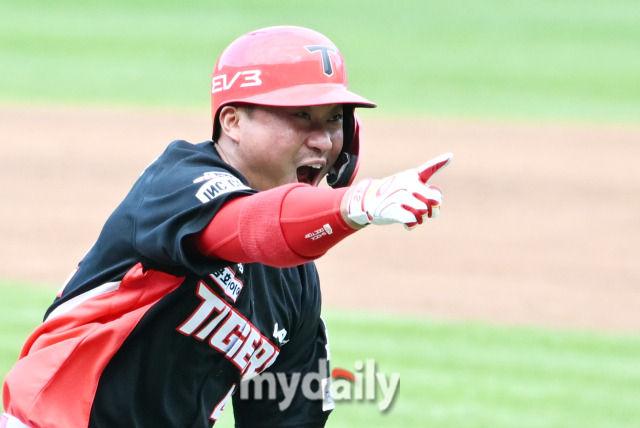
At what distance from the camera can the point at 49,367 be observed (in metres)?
2.86

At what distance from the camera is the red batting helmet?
2846 millimetres

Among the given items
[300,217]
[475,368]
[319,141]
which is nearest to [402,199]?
[300,217]

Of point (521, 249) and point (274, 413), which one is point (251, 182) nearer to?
point (274, 413)

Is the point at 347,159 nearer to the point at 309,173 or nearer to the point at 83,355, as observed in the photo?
the point at 309,173

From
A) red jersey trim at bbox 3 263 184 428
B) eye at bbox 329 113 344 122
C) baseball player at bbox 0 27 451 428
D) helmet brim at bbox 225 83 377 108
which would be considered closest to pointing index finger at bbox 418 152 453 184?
baseball player at bbox 0 27 451 428

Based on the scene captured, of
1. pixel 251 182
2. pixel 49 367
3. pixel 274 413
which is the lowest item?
pixel 274 413

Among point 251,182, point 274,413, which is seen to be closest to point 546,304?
point 274,413

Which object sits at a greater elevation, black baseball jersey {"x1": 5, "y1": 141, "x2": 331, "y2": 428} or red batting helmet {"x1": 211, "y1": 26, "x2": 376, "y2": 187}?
red batting helmet {"x1": 211, "y1": 26, "x2": 376, "y2": 187}

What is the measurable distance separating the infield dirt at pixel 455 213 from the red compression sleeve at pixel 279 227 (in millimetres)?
6489

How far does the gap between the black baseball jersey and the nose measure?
0.84 feet

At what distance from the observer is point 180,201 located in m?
2.53

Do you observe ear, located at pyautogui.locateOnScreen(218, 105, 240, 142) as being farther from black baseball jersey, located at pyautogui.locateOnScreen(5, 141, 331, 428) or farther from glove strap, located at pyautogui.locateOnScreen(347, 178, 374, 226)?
glove strap, located at pyautogui.locateOnScreen(347, 178, 374, 226)

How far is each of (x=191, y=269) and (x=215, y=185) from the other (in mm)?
212

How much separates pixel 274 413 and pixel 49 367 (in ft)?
3.35
